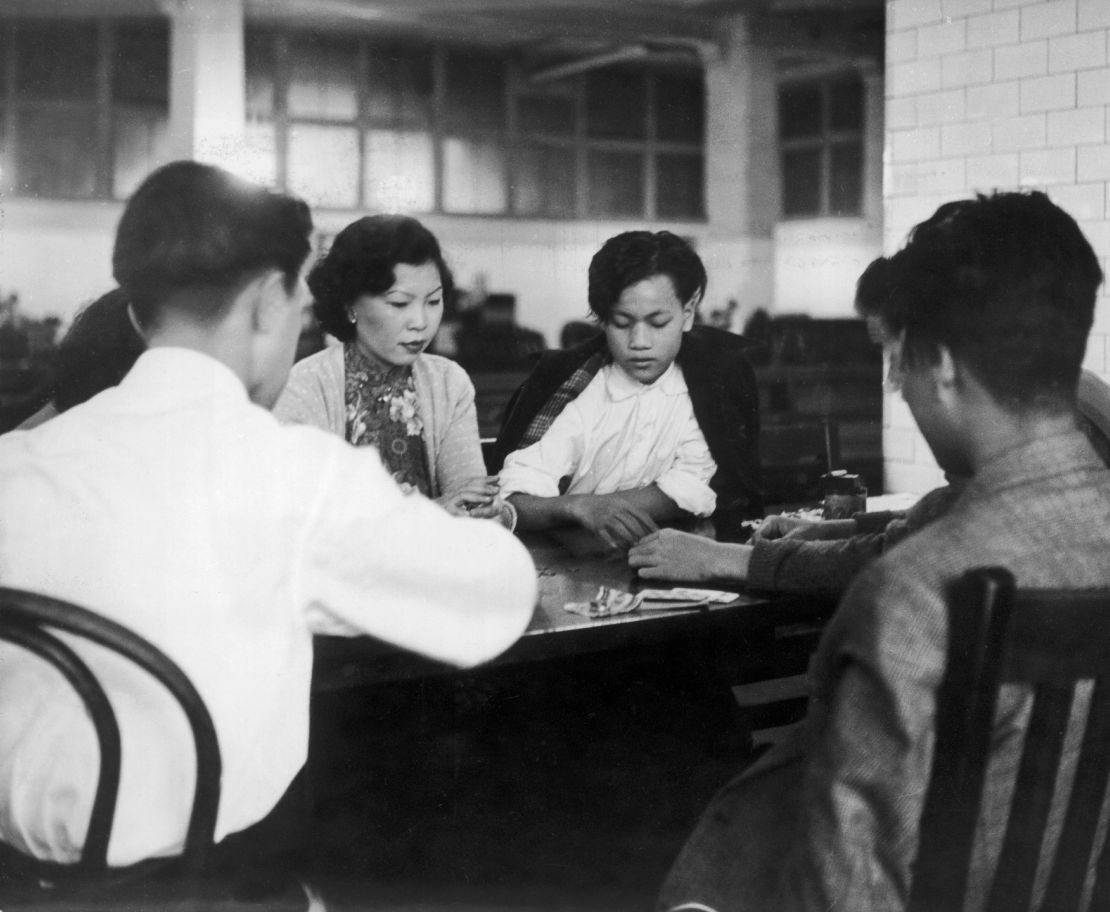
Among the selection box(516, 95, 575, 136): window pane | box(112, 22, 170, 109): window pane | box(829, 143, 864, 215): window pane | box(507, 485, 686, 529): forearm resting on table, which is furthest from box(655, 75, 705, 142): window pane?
box(112, 22, 170, 109): window pane

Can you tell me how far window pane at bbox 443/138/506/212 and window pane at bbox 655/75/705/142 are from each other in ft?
1.21

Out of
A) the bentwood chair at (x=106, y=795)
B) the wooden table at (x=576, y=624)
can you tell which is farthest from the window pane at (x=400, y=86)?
the bentwood chair at (x=106, y=795)

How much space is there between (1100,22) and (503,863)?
2169mm

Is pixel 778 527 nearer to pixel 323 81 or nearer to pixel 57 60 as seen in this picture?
pixel 323 81

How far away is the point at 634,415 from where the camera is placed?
254 cm

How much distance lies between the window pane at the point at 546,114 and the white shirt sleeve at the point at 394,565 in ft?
3.33

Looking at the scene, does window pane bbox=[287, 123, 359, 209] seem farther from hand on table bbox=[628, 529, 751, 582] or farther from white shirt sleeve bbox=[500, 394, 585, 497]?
white shirt sleeve bbox=[500, 394, 585, 497]

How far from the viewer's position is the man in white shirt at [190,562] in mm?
1041

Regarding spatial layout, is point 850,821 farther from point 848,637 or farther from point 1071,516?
point 1071,516

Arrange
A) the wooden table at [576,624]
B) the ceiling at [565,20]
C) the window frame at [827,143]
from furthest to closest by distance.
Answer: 1. the window frame at [827,143]
2. the ceiling at [565,20]
3. the wooden table at [576,624]

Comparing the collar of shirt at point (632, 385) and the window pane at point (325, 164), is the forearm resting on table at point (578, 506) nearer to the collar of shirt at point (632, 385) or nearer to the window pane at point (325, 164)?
the collar of shirt at point (632, 385)

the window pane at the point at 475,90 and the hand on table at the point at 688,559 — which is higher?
the window pane at the point at 475,90

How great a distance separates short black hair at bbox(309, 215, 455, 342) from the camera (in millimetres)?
1710

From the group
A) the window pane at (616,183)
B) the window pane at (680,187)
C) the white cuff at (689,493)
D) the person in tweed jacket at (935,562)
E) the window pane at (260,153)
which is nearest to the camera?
the person in tweed jacket at (935,562)
